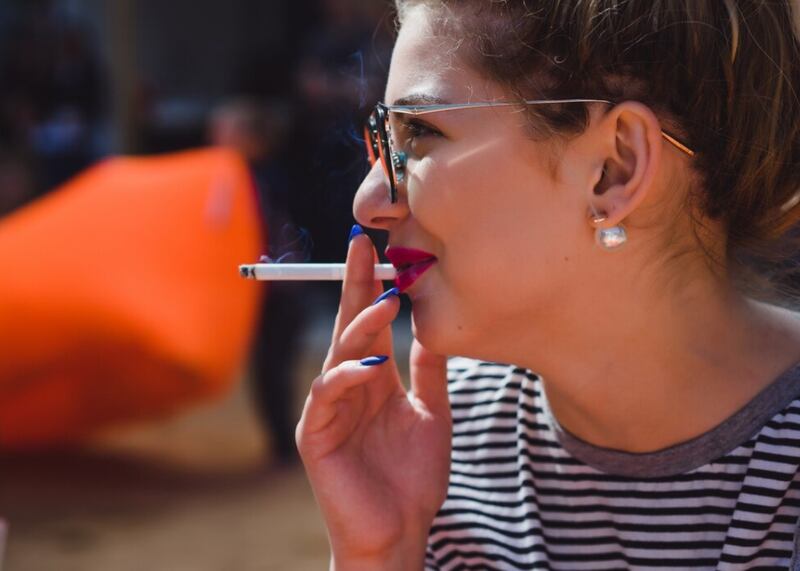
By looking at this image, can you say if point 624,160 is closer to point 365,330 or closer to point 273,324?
point 365,330

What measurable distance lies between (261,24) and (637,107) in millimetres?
6138

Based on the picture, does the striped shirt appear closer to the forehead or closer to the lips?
the lips

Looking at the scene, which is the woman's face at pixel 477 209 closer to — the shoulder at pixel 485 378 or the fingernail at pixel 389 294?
the fingernail at pixel 389 294

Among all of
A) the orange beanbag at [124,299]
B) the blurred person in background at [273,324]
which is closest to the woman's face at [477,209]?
the orange beanbag at [124,299]

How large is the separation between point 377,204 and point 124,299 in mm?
2484

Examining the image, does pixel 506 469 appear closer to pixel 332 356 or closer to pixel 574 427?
pixel 574 427

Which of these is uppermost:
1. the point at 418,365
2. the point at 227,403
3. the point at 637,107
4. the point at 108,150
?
the point at 637,107

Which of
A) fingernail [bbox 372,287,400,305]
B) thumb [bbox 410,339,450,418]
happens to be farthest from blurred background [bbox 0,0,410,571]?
fingernail [bbox 372,287,400,305]

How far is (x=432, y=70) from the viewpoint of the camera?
1246mm

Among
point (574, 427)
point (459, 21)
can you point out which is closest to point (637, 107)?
point (459, 21)

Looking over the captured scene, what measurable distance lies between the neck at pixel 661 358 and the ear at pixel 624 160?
112mm

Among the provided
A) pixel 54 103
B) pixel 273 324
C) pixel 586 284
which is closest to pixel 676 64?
pixel 586 284

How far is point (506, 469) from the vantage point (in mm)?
1440

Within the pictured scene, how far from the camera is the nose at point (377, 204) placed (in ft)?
4.19
